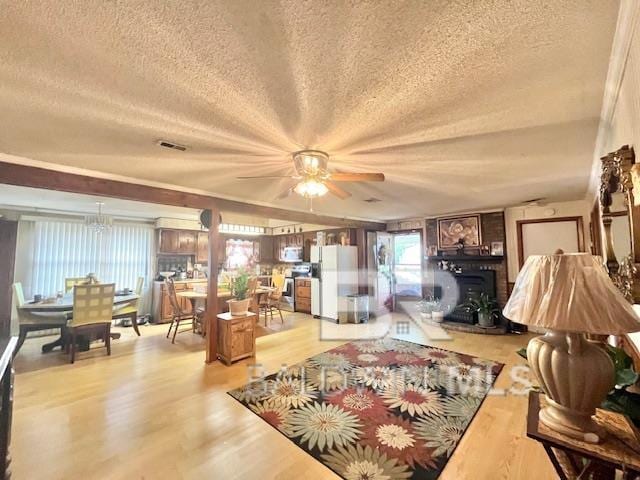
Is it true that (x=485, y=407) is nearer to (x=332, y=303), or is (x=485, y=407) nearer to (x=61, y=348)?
(x=332, y=303)

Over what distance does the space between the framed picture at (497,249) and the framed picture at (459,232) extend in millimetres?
266

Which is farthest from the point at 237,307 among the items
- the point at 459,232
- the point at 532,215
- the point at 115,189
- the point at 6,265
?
the point at 532,215

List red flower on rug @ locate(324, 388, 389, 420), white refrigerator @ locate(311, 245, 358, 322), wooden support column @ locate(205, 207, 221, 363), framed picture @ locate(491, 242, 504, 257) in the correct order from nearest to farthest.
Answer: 1. red flower on rug @ locate(324, 388, 389, 420)
2. wooden support column @ locate(205, 207, 221, 363)
3. framed picture @ locate(491, 242, 504, 257)
4. white refrigerator @ locate(311, 245, 358, 322)

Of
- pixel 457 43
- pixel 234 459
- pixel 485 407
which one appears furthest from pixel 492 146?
pixel 234 459

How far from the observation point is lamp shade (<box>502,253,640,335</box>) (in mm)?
943

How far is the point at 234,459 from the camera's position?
194 cm

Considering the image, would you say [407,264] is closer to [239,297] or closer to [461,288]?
[461,288]

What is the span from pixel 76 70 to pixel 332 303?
5.57 meters

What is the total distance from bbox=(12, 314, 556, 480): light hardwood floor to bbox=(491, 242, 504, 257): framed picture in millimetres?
2285

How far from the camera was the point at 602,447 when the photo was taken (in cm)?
98

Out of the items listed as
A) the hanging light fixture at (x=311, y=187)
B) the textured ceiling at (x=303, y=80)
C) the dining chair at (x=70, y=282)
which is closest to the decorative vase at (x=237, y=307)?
the textured ceiling at (x=303, y=80)

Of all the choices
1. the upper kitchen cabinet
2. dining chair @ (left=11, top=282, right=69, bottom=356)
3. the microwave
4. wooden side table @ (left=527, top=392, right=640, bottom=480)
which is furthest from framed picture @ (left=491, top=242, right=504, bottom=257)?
dining chair @ (left=11, top=282, right=69, bottom=356)

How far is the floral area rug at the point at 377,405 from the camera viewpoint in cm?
197

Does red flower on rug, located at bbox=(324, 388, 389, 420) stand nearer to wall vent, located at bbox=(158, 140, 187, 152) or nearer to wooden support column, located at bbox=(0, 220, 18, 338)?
wall vent, located at bbox=(158, 140, 187, 152)
